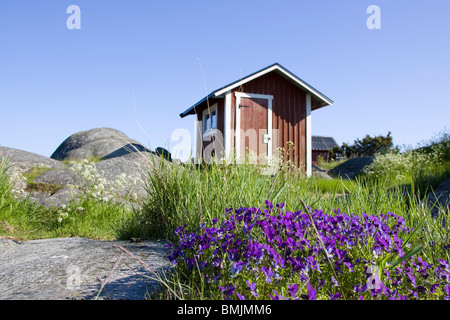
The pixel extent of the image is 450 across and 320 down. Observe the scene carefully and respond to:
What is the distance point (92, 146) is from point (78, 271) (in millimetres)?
20004

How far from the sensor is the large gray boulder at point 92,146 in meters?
19.9

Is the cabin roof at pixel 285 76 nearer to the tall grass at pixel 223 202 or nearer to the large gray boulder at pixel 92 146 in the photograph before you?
the large gray boulder at pixel 92 146

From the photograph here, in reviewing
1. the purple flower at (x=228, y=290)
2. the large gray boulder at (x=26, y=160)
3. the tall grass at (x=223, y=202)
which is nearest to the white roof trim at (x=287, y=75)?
the large gray boulder at (x=26, y=160)

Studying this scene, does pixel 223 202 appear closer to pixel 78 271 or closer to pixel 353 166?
pixel 78 271

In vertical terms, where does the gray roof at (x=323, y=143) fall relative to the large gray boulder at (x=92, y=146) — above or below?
above

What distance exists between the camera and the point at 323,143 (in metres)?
42.9

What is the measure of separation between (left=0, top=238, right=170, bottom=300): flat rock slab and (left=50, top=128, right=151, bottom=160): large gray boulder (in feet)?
48.8

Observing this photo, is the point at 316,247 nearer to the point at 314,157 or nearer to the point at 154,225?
the point at 154,225

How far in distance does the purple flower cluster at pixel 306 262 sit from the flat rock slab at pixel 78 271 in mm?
452

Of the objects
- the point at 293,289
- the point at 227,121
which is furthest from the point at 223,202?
the point at 227,121

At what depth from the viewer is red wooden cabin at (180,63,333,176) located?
13586mm

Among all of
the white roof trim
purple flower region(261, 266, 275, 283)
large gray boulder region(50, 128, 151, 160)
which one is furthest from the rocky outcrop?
large gray boulder region(50, 128, 151, 160)
